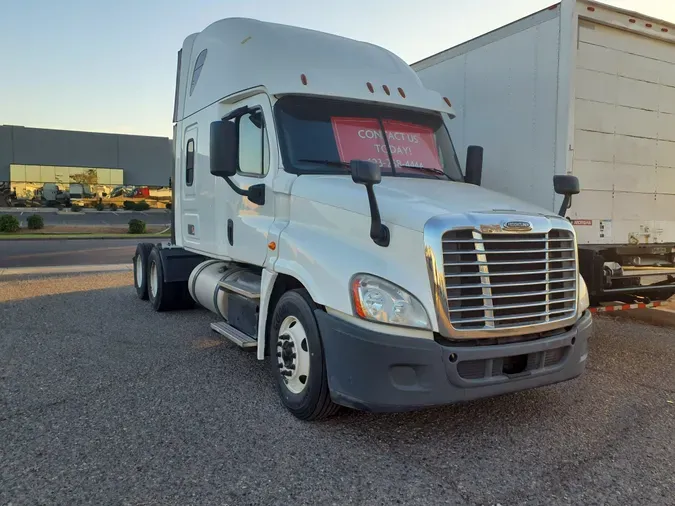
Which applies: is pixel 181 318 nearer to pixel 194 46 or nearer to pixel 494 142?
pixel 194 46

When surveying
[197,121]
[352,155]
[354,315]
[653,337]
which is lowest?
[653,337]

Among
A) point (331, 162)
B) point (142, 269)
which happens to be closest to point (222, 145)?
point (331, 162)

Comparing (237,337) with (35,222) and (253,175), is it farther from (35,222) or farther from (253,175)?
(35,222)

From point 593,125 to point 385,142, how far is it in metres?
2.41

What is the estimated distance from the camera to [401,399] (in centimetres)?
370

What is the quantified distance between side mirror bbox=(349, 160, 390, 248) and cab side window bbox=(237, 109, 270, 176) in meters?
1.48

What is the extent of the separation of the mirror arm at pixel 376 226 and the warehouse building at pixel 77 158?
5580 cm

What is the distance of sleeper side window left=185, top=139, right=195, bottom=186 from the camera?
23.5ft

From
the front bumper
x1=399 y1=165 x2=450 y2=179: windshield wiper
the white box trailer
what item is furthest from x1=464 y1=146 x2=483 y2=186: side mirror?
the front bumper

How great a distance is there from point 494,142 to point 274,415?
13.1ft

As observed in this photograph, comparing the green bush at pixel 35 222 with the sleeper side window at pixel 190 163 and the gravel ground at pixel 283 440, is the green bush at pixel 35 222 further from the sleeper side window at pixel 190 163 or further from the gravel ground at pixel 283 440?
the gravel ground at pixel 283 440

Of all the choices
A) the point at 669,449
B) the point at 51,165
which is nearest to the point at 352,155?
the point at 669,449

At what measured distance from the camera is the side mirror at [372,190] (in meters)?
3.80

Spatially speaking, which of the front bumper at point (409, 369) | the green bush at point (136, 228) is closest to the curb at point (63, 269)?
the front bumper at point (409, 369)
